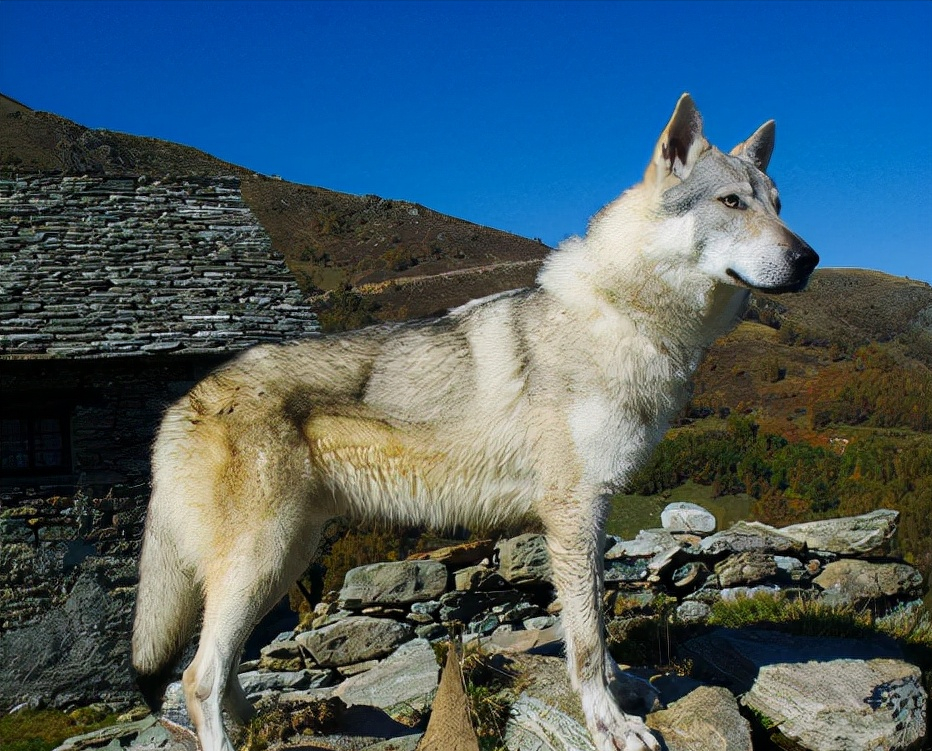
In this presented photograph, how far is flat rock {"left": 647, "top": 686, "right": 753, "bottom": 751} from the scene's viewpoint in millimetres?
5043

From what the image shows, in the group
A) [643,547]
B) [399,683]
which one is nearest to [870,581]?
[643,547]

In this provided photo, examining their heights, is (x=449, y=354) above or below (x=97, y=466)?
above

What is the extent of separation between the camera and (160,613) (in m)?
4.96

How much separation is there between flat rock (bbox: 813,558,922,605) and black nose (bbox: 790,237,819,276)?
22.1 ft

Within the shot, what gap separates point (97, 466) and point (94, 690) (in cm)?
291

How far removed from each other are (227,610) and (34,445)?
770 cm

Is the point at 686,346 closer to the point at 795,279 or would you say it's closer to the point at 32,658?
the point at 795,279

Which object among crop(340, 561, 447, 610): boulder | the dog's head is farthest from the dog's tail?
crop(340, 561, 447, 610): boulder

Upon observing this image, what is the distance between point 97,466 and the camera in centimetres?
1092

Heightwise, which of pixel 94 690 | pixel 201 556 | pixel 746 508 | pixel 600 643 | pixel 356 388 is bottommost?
pixel 94 690

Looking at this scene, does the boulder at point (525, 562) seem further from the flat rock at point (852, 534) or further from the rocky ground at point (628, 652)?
the flat rock at point (852, 534)

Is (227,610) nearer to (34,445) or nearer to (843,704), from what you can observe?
(843,704)

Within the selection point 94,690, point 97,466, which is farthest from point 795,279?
point 94,690

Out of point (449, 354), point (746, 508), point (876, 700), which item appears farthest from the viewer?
point (746, 508)
